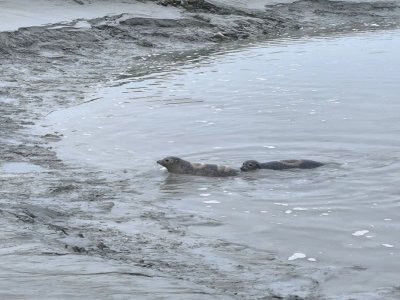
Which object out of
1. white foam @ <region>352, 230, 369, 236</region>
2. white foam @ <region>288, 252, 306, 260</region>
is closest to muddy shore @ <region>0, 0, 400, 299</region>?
white foam @ <region>288, 252, 306, 260</region>

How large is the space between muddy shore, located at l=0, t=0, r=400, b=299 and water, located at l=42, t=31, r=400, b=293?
0.29 meters

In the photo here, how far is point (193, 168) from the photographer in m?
10.6

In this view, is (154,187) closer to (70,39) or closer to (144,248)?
(144,248)

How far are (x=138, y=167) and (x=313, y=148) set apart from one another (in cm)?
230

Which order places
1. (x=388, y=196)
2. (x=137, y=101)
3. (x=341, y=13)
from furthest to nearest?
(x=341, y=13) < (x=137, y=101) < (x=388, y=196)

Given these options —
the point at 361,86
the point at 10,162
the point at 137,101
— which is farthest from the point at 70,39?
the point at 10,162

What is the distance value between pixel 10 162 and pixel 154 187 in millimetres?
2001

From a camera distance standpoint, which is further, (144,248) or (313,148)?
(313,148)

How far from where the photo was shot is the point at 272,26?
1013 inches

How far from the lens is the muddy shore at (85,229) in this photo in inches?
241

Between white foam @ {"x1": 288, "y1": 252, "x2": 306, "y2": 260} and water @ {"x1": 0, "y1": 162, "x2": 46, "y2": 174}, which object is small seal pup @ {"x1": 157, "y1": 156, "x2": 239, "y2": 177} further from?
white foam @ {"x1": 288, "y1": 252, "x2": 306, "y2": 260}

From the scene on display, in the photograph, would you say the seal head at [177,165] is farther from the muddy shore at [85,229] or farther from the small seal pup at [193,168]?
the muddy shore at [85,229]

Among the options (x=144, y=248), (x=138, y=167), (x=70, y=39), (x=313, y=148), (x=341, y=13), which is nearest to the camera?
(x=144, y=248)

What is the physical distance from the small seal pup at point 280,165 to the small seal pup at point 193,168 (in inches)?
6.2
